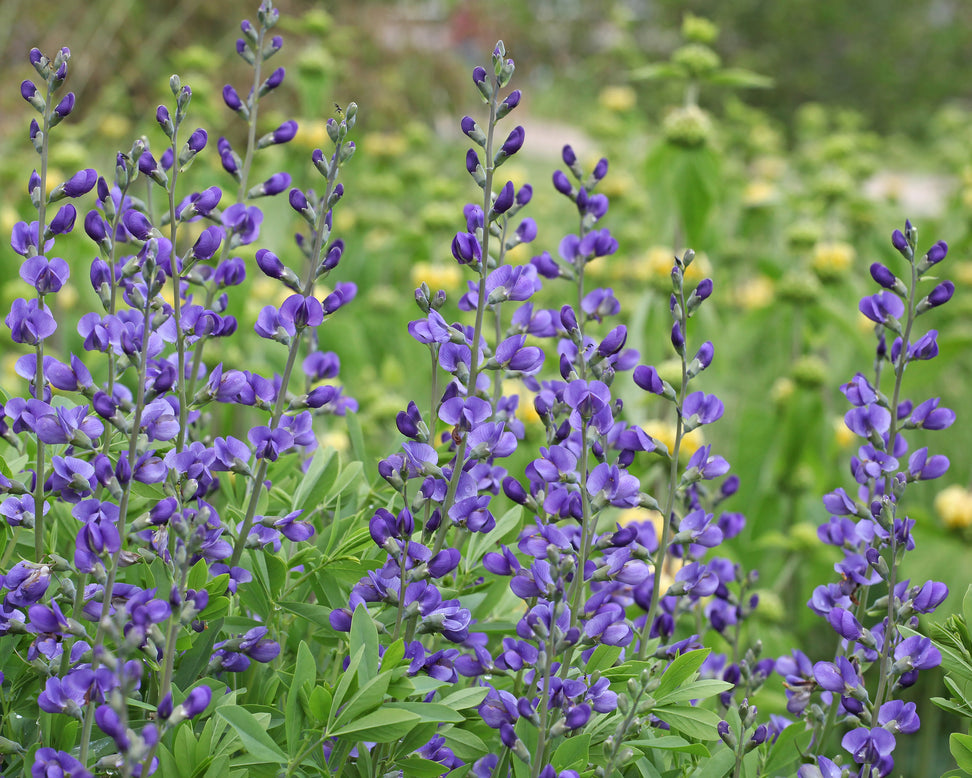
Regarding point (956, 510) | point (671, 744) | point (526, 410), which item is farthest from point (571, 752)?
point (956, 510)

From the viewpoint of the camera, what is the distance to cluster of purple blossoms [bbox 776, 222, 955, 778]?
1065 millimetres

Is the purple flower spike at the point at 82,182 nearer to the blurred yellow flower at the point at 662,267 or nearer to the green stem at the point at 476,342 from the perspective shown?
the green stem at the point at 476,342

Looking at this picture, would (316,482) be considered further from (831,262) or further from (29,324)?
(831,262)

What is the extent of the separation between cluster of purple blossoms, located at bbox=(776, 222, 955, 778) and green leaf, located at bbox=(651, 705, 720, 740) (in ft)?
0.35

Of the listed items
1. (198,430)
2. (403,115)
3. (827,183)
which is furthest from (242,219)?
(403,115)


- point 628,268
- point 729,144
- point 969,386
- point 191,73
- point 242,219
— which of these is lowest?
point 242,219

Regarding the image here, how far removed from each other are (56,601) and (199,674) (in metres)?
0.17

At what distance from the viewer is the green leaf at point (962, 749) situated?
1.04m

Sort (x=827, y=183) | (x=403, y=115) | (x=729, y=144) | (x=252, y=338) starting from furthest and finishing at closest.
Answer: (x=403, y=115)
(x=729, y=144)
(x=827, y=183)
(x=252, y=338)

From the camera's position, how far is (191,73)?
14.3 ft

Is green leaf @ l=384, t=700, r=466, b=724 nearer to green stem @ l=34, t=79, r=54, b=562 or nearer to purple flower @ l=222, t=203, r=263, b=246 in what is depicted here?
green stem @ l=34, t=79, r=54, b=562

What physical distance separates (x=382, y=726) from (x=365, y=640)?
0.29 feet

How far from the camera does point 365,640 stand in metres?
0.94

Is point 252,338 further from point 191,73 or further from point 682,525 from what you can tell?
point 682,525
